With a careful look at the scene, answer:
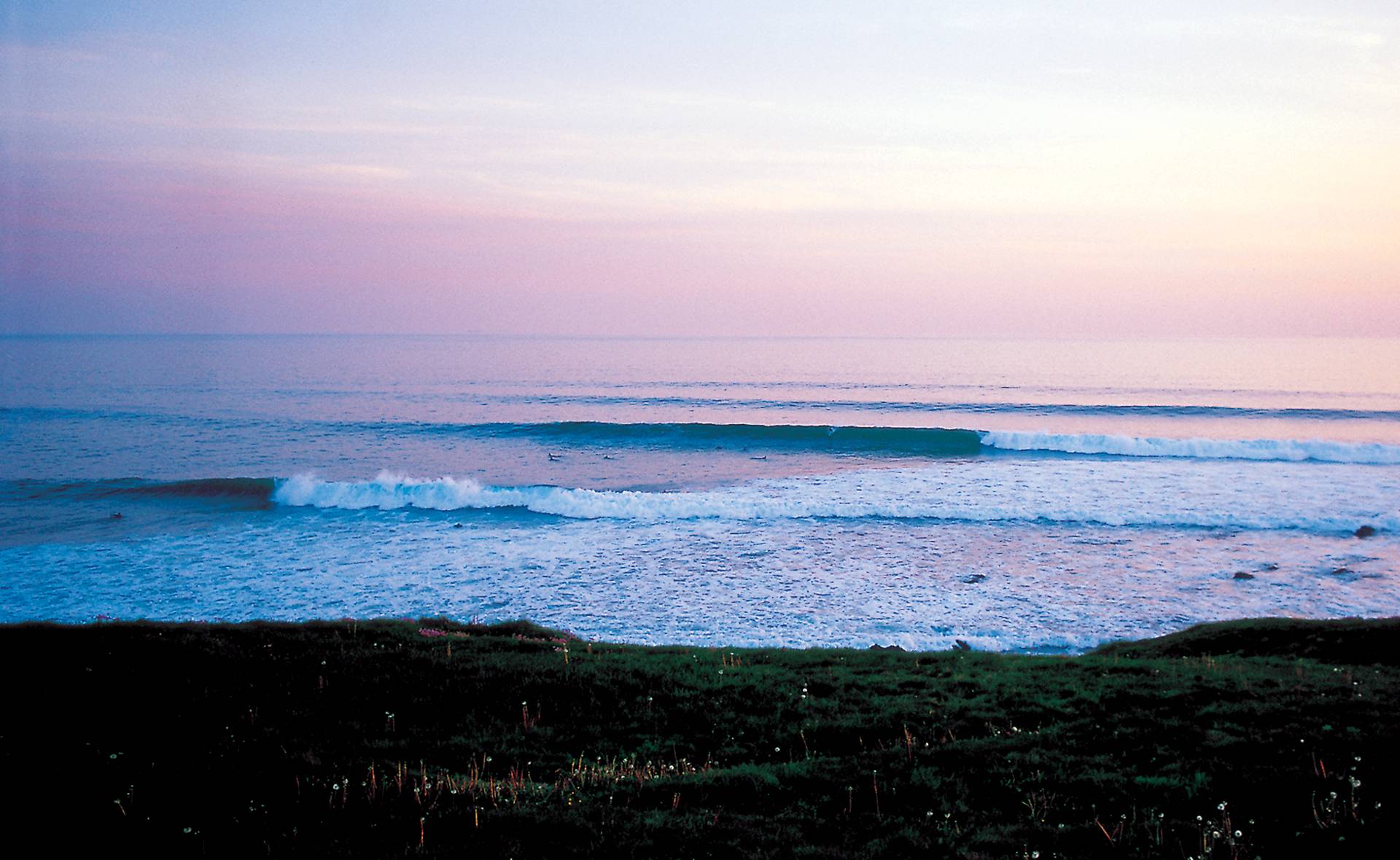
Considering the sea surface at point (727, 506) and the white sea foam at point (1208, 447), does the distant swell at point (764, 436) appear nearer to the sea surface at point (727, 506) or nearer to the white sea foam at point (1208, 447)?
the sea surface at point (727, 506)

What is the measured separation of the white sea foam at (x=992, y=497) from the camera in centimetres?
2582

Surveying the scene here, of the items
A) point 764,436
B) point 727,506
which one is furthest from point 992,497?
point 764,436

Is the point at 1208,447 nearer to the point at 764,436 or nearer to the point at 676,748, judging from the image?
the point at 764,436

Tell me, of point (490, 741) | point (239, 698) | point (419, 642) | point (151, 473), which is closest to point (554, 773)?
point (490, 741)

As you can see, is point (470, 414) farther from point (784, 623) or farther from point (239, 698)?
point (239, 698)

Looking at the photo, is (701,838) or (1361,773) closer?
(701,838)

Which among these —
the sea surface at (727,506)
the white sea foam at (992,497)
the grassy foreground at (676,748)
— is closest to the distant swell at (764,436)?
the sea surface at (727,506)

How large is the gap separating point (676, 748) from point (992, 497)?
79.4 ft

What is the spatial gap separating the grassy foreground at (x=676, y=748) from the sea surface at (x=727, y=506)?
218 inches

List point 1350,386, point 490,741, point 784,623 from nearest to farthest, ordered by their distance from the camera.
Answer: point 490,741, point 784,623, point 1350,386

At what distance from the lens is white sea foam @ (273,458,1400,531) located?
25.8 m

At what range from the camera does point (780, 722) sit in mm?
8891

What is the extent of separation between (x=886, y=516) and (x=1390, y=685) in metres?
18.1

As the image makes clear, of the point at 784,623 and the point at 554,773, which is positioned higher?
the point at 554,773
